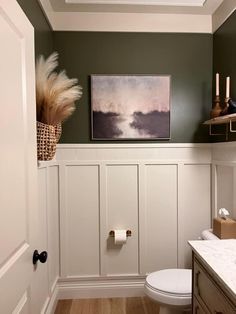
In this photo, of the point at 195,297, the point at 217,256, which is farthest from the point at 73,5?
the point at 195,297

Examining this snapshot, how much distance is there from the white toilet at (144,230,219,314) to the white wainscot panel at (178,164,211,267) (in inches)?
24.2

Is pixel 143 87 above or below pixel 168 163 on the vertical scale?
above

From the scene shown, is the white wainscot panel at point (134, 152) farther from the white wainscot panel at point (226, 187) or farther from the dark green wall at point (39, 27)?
the dark green wall at point (39, 27)

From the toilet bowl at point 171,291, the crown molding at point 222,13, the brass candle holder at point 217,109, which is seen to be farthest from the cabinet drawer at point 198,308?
the crown molding at point 222,13

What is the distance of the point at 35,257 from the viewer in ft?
4.25

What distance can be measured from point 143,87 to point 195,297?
1767 millimetres

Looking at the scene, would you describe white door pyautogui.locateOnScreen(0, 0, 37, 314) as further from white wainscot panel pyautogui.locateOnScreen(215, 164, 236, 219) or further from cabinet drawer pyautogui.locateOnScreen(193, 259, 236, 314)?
Result: white wainscot panel pyautogui.locateOnScreen(215, 164, 236, 219)

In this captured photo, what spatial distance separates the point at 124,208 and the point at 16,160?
169 centimetres

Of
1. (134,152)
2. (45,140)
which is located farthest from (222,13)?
(45,140)

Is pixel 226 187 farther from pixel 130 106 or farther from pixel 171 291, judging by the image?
pixel 130 106

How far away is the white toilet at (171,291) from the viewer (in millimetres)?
1850

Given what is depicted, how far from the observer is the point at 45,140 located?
1.93 m

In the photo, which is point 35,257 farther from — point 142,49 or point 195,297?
point 142,49

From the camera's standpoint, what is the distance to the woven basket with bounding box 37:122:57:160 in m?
1.86
